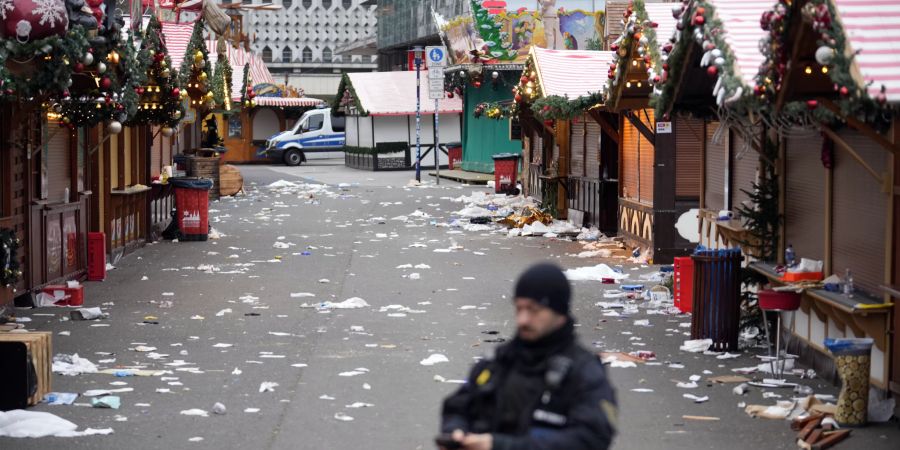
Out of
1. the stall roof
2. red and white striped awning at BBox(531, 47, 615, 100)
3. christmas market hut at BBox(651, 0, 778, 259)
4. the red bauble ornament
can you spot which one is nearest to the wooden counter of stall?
christmas market hut at BBox(651, 0, 778, 259)

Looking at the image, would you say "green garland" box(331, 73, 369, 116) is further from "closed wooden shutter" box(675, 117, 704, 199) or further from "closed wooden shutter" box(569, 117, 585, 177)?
"closed wooden shutter" box(675, 117, 704, 199)

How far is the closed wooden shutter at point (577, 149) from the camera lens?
25141 mm

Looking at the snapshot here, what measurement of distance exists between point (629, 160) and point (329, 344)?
10.3m

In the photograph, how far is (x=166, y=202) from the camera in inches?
936

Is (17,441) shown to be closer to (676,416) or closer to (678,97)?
(676,416)

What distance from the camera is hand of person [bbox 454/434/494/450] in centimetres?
400

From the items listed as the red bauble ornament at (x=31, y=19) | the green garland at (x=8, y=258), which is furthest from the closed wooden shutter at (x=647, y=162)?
the red bauble ornament at (x=31, y=19)

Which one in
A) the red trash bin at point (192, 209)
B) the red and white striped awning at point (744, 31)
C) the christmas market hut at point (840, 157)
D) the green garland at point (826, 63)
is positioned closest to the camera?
the green garland at point (826, 63)

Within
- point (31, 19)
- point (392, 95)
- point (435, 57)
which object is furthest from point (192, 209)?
point (392, 95)

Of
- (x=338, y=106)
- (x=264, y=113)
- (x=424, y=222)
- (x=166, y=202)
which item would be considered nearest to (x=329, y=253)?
(x=166, y=202)

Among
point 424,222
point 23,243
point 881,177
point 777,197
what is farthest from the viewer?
point 424,222

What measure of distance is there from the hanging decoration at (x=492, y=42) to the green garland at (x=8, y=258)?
29979 mm

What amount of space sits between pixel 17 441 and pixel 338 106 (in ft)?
153

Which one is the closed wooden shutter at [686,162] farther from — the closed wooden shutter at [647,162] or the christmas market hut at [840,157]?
the christmas market hut at [840,157]
